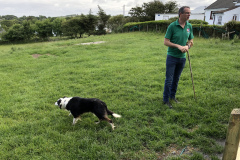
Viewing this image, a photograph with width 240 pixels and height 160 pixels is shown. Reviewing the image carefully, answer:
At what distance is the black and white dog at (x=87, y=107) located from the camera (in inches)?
141

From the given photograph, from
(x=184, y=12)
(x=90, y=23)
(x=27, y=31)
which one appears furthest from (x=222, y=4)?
(x=27, y=31)

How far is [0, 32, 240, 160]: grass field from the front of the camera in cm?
311

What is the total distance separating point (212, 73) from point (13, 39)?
54.8 metres

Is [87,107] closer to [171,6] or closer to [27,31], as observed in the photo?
[171,6]

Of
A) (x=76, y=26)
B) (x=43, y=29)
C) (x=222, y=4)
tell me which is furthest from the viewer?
(x=43, y=29)

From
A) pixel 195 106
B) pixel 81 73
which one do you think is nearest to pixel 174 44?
pixel 195 106

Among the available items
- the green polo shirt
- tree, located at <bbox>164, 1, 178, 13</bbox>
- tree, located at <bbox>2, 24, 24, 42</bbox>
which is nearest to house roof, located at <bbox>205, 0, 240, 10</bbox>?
tree, located at <bbox>164, 1, 178, 13</bbox>

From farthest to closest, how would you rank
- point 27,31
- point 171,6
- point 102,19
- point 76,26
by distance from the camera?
point 27,31
point 171,6
point 102,19
point 76,26

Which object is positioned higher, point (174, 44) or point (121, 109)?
point (174, 44)

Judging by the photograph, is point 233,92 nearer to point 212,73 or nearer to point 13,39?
point 212,73

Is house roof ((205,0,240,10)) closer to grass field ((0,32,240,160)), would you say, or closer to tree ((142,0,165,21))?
tree ((142,0,165,21))

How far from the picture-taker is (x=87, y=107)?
372cm

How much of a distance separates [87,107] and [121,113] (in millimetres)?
953

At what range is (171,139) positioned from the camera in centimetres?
331
